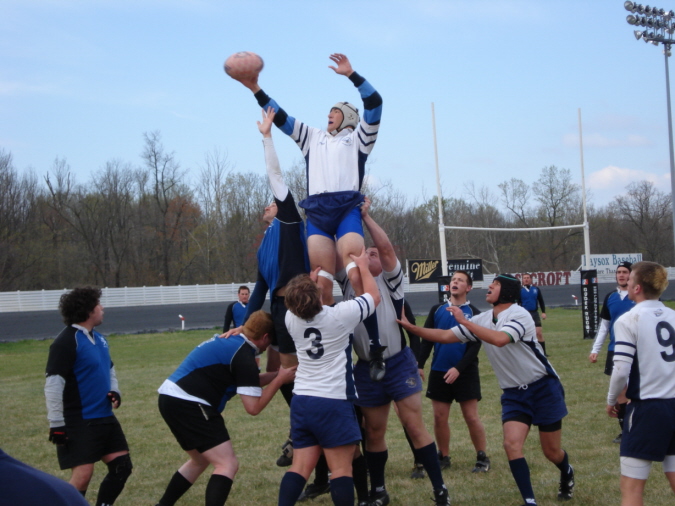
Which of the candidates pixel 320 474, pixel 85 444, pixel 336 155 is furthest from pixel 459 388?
pixel 85 444

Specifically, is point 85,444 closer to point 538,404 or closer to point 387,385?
point 387,385

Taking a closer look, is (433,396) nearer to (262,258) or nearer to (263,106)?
(262,258)

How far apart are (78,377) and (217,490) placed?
4.54ft

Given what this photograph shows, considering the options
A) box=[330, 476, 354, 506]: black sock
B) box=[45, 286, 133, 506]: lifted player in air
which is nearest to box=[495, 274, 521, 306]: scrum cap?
box=[330, 476, 354, 506]: black sock

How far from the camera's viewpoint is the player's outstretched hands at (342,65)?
5.21 m

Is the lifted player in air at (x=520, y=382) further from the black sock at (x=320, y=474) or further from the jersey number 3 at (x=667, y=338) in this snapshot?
the black sock at (x=320, y=474)

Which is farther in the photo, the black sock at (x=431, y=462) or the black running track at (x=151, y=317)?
the black running track at (x=151, y=317)

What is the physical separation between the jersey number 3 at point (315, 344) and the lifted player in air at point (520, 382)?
3.84 ft

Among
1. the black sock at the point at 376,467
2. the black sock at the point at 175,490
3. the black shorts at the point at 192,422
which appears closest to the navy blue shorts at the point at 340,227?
the black shorts at the point at 192,422

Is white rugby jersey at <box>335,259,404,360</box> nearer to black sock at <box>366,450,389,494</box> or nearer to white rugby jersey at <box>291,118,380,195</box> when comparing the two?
white rugby jersey at <box>291,118,380,195</box>

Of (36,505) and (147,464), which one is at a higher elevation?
(36,505)

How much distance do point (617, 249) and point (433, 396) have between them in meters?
58.8

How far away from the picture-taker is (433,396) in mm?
7457

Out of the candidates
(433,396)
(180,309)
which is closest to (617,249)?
(180,309)
